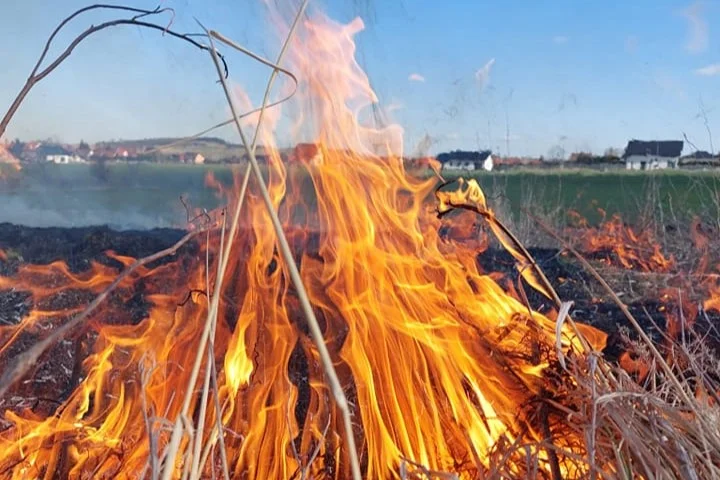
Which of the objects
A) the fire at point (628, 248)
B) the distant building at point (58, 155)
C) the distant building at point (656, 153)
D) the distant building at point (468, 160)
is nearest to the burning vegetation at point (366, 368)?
the fire at point (628, 248)

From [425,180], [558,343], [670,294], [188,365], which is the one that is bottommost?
[670,294]

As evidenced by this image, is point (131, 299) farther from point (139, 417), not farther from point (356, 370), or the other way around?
point (356, 370)

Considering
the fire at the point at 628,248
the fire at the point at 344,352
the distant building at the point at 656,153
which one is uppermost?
the distant building at the point at 656,153

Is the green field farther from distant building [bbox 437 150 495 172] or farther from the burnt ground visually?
the burnt ground

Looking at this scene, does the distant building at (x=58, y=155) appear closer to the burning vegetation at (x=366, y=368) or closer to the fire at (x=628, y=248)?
the burning vegetation at (x=366, y=368)

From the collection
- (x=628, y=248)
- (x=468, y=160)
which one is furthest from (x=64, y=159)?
(x=628, y=248)

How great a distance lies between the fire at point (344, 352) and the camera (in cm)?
208

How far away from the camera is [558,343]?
1.19 metres

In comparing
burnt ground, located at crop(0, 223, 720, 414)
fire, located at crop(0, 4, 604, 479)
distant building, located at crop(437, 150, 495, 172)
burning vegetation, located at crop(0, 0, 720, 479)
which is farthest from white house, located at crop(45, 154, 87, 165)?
fire, located at crop(0, 4, 604, 479)

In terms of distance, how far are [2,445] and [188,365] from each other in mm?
680

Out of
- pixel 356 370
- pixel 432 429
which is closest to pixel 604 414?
pixel 432 429

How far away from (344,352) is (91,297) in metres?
3.08

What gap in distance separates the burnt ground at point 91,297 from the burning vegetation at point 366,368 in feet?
0.15

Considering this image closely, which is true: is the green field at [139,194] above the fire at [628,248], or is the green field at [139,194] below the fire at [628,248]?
above
